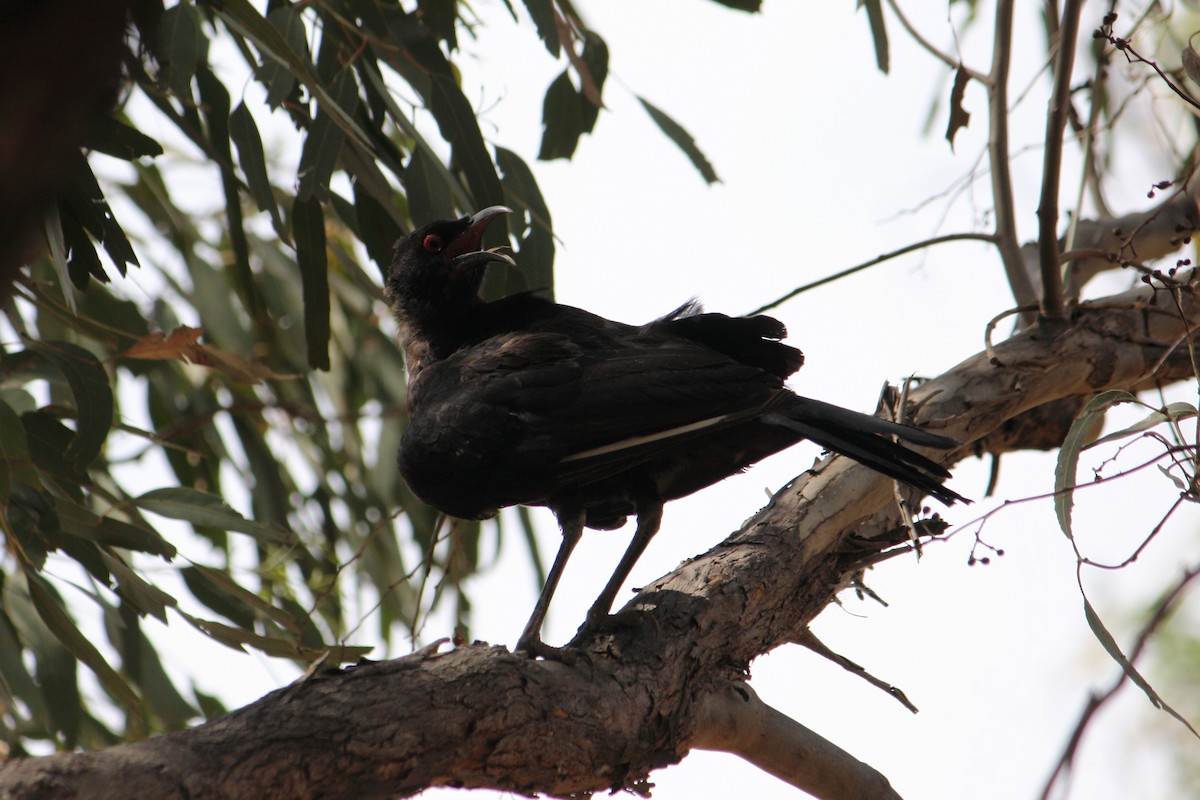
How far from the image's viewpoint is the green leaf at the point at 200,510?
3.45m

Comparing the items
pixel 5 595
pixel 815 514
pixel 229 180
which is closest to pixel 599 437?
pixel 815 514

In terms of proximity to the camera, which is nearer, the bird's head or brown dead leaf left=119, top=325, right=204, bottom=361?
brown dead leaf left=119, top=325, right=204, bottom=361

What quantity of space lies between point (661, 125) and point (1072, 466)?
1919 millimetres

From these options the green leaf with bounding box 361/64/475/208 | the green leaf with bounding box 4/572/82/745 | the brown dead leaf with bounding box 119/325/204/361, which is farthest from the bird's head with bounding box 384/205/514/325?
the green leaf with bounding box 4/572/82/745

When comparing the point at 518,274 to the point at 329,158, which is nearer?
the point at 329,158

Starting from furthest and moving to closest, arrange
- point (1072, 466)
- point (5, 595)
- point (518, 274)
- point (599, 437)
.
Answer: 1. point (5, 595)
2. point (518, 274)
3. point (599, 437)
4. point (1072, 466)

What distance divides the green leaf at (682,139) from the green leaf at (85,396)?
74.9 inches

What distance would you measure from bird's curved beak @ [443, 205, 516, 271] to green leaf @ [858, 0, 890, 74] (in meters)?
1.35

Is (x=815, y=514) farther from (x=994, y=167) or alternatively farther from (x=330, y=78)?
(x=330, y=78)

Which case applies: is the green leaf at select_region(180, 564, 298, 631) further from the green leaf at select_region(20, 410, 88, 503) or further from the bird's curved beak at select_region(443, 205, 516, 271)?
the bird's curved beak at select_region(443, 205, 516, 271)

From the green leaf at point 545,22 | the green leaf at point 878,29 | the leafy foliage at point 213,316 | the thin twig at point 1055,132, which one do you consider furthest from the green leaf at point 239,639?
the green leaf at point 878,29

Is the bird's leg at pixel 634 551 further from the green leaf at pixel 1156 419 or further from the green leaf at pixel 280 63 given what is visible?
the green leaf at pixel 280 63

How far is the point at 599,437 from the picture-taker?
295cm

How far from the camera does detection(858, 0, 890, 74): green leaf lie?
12.8 ft
